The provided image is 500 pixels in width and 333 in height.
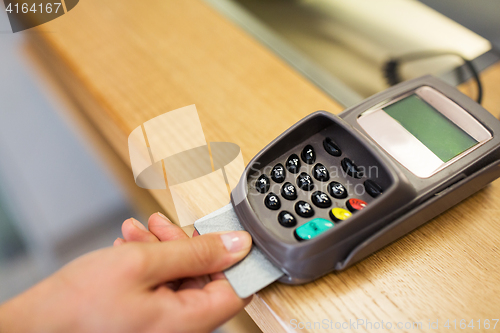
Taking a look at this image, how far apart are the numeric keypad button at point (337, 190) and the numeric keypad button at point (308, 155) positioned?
0.10ft

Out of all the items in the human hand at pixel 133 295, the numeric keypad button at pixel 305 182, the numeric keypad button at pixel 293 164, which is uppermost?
the numeric keypad button at pixel 293 164

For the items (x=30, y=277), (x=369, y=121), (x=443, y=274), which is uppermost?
(x=369, y=121)

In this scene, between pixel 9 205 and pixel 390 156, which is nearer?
pixel 390 156

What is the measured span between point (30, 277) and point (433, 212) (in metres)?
0.66

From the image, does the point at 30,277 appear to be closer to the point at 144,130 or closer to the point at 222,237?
the point at 144,130

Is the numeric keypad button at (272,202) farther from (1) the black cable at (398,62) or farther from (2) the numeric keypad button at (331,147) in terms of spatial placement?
(1) the black cable at (398,62)

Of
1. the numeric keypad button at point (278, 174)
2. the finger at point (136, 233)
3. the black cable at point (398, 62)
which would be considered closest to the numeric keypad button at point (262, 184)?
the numeric keypad button at point (278, 174)

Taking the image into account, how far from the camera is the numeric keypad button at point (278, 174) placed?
33 centimetres

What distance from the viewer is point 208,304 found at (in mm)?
284

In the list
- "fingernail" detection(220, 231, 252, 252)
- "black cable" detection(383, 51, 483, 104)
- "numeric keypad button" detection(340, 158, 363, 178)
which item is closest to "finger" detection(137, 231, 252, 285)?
"fingernail" detection(220, 231, 252, 252)

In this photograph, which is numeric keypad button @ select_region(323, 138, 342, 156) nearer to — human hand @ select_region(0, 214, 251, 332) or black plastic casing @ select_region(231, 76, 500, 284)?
black plastic casing @ select_region(231, 76, 500, 284)

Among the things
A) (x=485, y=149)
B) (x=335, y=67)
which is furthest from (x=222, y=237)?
(x=335, y=67)

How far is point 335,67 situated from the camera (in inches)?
21.9

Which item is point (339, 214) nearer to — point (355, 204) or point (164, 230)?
point (355, 204)
